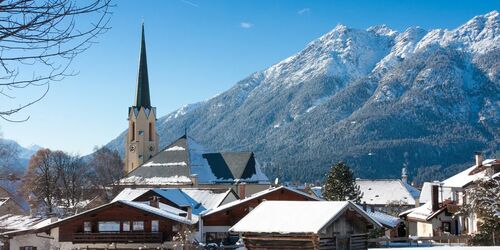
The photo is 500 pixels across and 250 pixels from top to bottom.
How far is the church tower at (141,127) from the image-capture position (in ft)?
267

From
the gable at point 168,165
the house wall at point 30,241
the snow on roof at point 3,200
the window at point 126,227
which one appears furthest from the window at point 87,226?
the gable at point 168,165

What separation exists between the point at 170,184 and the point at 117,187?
5.91 m

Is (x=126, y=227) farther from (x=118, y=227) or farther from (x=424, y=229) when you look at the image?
(x=424, y=229)

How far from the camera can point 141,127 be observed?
82.3 m

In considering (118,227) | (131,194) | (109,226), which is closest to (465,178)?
(118,227)

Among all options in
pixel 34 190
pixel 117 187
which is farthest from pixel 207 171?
pixel 34 190

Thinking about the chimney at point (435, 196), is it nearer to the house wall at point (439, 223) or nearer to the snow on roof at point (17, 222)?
the house wall at point (439, 223)

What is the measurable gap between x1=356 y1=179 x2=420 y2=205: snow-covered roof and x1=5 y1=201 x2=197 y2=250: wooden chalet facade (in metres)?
48.8

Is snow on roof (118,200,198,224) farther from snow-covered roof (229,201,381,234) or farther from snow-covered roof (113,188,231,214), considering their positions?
snow-covered roof (229,201,381,234)

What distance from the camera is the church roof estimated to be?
68.4 metres

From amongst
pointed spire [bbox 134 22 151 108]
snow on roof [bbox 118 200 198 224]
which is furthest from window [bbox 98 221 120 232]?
pointed spire [bbox 134 22 151 108]

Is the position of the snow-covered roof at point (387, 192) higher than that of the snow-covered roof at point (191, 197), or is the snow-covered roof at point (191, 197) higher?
the snow-covered roof at point (387, 192)

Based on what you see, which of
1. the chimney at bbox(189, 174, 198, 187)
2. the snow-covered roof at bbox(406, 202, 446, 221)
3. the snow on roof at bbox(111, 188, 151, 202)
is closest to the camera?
the snow-covered roof at bbox(406, 202, 446, 221)

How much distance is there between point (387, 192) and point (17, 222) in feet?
167
